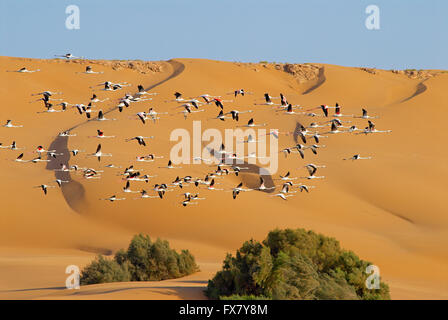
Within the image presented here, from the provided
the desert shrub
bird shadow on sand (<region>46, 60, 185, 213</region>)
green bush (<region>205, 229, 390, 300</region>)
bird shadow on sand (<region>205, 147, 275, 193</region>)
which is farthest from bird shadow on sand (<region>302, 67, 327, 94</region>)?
green bush (<region>205, 229, 390, 300</region>)

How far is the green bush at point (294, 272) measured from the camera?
2200 cm

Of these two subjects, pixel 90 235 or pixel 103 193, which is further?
pixel 103 193

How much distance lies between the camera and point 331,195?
5038cm

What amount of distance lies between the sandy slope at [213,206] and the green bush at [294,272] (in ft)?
5.51

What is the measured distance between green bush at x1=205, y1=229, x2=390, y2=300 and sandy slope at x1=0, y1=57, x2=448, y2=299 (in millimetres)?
1679

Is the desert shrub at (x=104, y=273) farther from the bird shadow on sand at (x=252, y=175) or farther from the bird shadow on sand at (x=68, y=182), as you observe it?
the bird shadow on sand at (x=252, y=175)

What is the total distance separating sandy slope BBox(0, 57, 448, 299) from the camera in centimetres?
3622

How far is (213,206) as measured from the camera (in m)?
47.1

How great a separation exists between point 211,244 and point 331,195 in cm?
1095

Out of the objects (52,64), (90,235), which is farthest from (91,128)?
(52,64)

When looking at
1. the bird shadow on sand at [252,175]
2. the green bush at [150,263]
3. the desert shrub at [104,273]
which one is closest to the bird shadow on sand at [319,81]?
the bird shadow on sand at [252,175]

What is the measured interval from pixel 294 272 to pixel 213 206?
24762 mm
